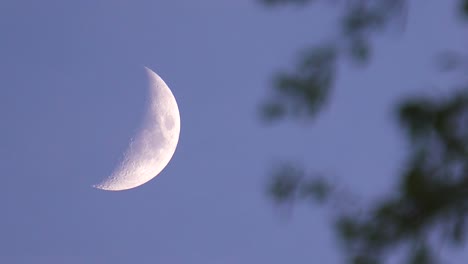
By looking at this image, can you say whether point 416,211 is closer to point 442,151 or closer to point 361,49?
point 442,151

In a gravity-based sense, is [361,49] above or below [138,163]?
below

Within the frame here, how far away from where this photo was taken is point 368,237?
6379 millimetres

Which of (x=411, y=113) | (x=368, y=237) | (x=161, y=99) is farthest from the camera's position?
(x=161, y=99)

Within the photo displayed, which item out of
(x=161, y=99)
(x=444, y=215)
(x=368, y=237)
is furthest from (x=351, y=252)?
(x=161, y=99)

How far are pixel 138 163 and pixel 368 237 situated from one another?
709 inches

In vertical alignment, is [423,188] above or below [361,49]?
below

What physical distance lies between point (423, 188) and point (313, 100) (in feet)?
2.98

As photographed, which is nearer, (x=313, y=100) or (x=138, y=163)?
(x=313, y=100)

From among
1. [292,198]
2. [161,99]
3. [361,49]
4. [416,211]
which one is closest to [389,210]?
[416,211]

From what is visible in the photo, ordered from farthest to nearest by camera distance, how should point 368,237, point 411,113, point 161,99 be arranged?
1. point 161,99
2. point 368,237
3. point 411,113

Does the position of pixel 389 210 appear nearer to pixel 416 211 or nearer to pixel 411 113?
pixel 416 211

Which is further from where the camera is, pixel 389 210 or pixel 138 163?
pixel 138 163

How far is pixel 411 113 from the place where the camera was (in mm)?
5980

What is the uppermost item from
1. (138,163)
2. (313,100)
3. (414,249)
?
(138,163)
